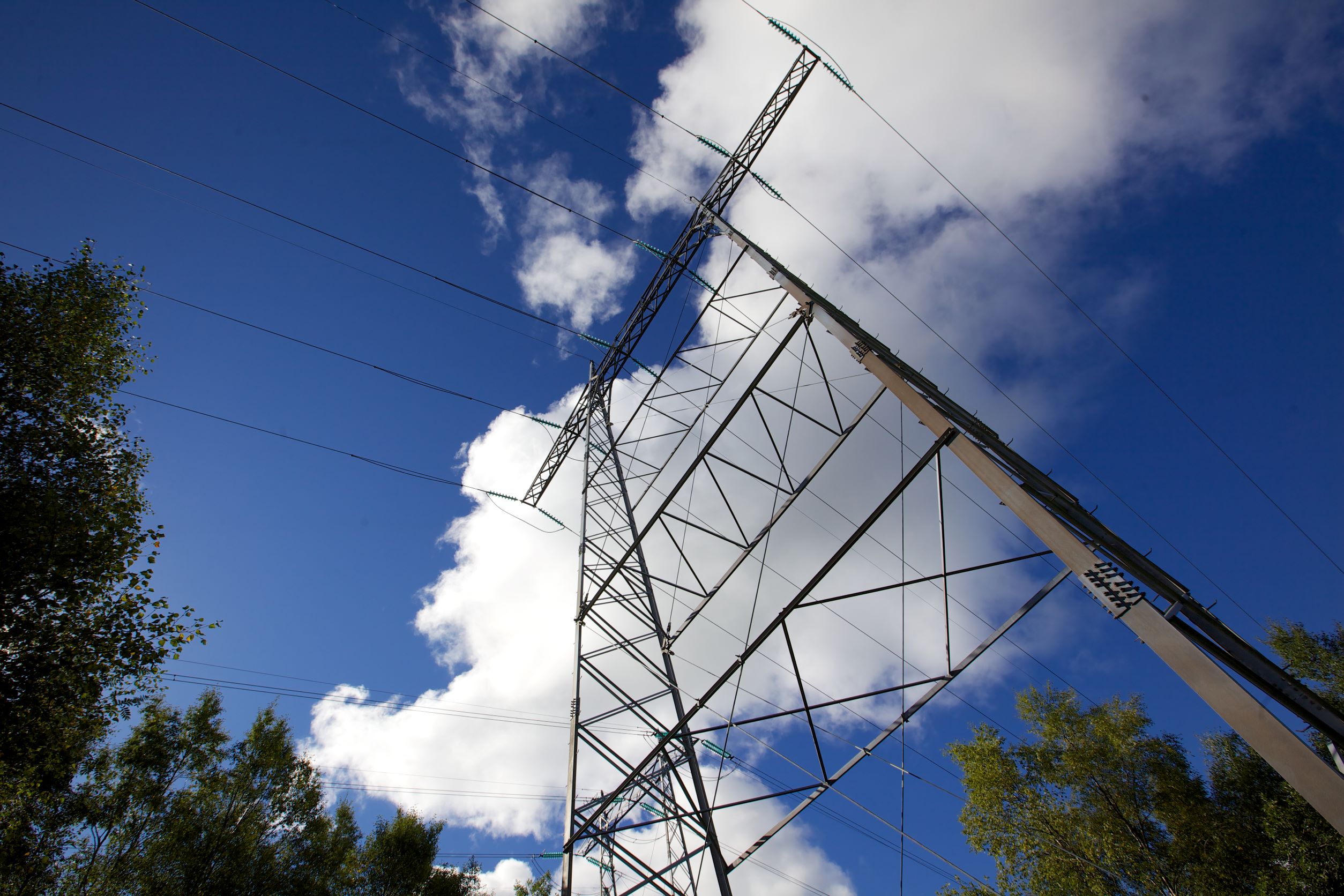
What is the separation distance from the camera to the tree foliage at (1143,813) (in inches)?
583

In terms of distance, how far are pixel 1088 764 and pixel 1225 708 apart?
1819cm

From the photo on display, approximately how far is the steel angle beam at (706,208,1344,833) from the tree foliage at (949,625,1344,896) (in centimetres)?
1511

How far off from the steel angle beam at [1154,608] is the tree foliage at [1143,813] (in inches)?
595

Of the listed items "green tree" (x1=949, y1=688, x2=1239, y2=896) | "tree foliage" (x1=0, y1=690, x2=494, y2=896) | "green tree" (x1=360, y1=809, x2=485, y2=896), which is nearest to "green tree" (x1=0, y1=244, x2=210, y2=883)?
"tree foliage" (x1=0, y1=690, x2=494, y2=896)

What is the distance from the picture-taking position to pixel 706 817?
841 centimetres

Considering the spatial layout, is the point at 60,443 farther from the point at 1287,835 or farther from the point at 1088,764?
the point at 1287,835

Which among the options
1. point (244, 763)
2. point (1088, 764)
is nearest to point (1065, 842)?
point (1088, 764)

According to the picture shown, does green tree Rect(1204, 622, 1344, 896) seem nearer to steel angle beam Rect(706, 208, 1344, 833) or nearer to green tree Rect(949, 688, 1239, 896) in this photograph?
green tree Rect(949, 688, 1239, 896)

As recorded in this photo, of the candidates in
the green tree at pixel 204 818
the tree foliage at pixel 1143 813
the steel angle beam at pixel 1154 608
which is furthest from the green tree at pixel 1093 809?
the green tree at pixel 204 818

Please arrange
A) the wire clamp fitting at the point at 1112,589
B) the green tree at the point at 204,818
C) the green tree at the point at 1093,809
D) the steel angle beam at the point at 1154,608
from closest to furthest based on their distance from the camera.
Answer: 1. the steel angle beam at the point at 1154,608
2. the wire clamp fitting at the point at 1112,589
3. the green tree at the point at 204,818
4. the green tree at the point at 1093,809

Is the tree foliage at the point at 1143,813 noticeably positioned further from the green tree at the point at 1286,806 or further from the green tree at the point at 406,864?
the green tree at the point at 406,864

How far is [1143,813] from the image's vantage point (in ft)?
54.3

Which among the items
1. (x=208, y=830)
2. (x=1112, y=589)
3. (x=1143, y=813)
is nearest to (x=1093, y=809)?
(x=1143, y=813)

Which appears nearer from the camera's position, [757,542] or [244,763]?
[757,542]
